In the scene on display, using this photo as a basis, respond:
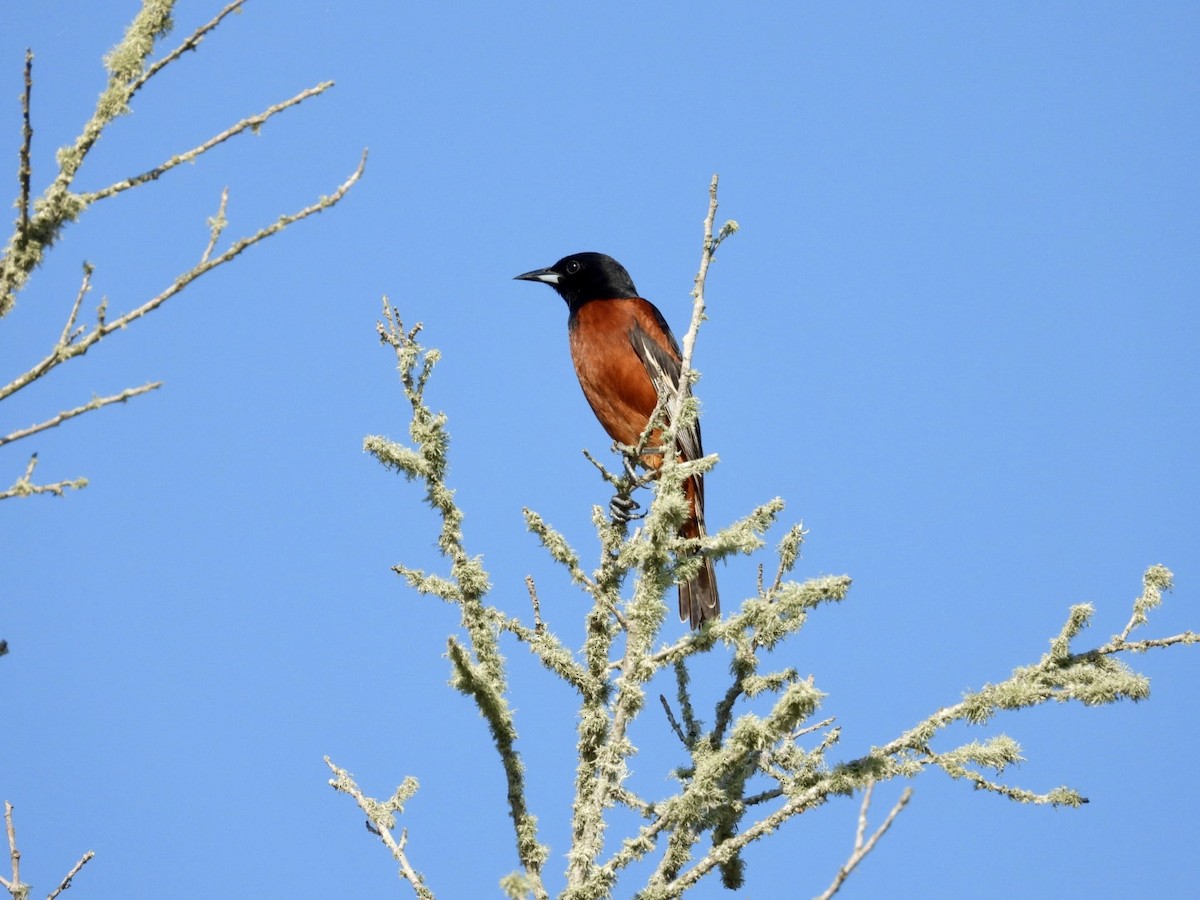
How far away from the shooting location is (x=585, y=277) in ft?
23.7

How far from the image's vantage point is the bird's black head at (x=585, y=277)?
710 centimetres

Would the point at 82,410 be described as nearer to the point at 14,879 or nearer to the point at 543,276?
the point at 14,879

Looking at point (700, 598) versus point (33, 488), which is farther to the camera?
point (700, 598)

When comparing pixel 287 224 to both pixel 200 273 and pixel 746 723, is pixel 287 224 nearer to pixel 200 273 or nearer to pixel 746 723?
pixel 200 273

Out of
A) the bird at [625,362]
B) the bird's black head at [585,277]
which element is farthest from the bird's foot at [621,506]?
the bird's black head at [585,277]

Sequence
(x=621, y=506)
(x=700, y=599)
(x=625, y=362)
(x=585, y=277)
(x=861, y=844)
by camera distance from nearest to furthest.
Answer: (x=861, y=844) < (x=621, y=506) < (x=700, y=599) < (x=625, y=362) < (x=585, y=277)

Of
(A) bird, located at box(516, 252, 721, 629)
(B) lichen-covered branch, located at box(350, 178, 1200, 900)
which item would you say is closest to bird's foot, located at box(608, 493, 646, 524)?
(B) lichen-covered branch, located at box(350, 178, 1200, 900)

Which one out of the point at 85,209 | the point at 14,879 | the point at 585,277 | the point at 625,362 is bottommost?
the point at 14,879

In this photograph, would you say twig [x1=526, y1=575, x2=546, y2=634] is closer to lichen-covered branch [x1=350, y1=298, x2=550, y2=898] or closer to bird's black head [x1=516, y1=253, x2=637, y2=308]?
lichen-covered branch [x1=350, y1=298, x2=550, y2=898]

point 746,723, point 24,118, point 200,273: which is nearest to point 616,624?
point 746,723

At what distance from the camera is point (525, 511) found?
9.73ft

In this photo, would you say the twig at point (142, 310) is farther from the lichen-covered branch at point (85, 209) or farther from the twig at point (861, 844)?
the twig at point (861, 844)

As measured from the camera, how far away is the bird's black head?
7102 millimetres

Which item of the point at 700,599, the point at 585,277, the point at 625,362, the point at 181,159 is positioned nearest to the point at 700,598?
the point at 700,599
